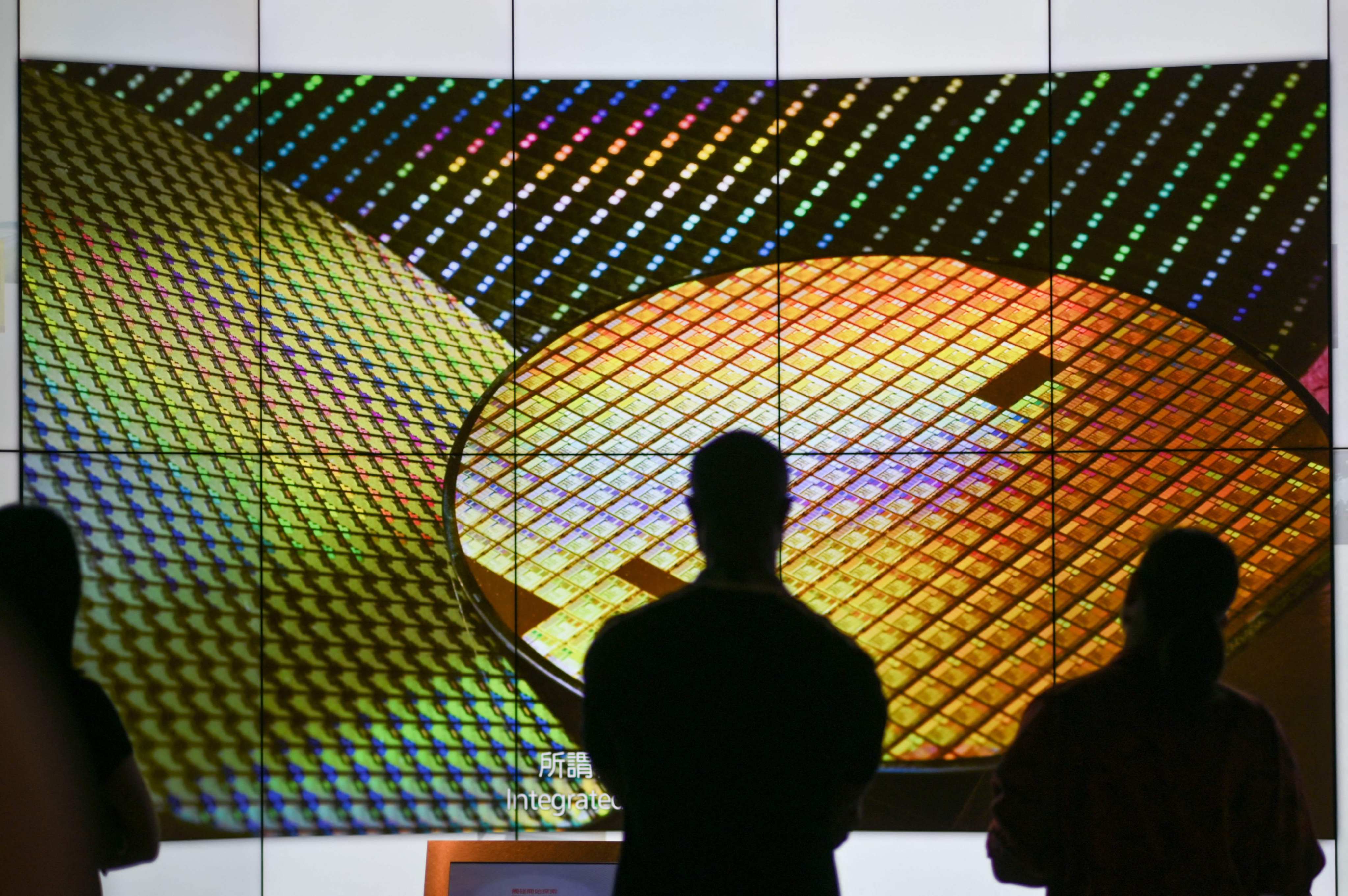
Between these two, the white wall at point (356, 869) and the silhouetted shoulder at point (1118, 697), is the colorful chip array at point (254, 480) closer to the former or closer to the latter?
the white wall at point (356, 869)

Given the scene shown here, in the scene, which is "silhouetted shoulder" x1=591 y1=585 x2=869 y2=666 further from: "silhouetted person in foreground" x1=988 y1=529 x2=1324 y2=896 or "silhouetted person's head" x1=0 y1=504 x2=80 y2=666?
"silhouetted person's head" x1=0 y1=504 x2=80 y2=666

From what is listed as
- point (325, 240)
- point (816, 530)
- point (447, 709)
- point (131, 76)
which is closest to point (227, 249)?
point (325, 240)

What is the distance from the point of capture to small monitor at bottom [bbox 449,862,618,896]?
6.69 ft

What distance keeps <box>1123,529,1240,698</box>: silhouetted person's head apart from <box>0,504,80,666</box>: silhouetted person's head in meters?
1.29

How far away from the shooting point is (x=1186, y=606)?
1201 mm

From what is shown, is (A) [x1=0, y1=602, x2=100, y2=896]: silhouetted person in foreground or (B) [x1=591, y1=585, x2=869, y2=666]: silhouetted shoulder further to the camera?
(A) [x1=0, y1=602, x2=100, y2=896]: silhouetted person in foreground

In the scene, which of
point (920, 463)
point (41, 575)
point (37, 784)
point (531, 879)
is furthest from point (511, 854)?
point (920, 463)

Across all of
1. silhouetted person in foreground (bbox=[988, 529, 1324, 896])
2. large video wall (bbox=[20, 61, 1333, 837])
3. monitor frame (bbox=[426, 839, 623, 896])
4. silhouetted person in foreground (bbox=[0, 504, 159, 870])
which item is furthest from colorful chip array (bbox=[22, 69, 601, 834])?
silhouetted person in foreground (bbox=[988, 529, 1324, 896])

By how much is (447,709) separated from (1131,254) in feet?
8.02

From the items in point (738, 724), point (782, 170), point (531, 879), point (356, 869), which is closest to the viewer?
point (738, 724)

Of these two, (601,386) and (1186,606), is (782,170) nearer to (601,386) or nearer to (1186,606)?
(601,386)

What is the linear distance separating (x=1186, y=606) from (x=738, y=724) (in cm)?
57

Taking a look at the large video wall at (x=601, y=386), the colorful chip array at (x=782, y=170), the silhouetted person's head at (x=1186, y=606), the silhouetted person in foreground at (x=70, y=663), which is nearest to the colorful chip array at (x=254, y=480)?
the large video wall at (x=601, y=386)

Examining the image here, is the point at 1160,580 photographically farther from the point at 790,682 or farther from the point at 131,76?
the point at 131,76
